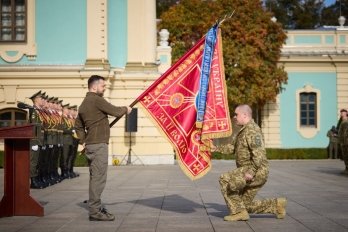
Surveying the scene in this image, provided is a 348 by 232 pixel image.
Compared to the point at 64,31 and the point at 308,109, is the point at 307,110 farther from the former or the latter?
the point at 64,31

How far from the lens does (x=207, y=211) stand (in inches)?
418

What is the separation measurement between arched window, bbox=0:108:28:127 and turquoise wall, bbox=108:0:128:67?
4.35m

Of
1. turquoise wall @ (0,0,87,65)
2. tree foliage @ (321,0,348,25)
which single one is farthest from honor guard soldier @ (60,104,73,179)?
tree foliage @ (321,0,348,25)

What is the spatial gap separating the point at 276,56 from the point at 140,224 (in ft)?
112

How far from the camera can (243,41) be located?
4112cm

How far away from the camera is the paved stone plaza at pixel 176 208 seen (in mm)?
8844

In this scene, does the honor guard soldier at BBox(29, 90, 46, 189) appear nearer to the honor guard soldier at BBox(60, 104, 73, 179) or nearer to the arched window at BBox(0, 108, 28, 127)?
the honor guard soldier at BBox(60, 104, 73, 179)

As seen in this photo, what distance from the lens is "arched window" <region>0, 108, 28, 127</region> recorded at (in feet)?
87.1

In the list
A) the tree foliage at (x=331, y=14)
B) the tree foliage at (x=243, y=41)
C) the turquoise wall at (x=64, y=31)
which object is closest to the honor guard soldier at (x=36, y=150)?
the turquoise wall at (x=64, y=31)

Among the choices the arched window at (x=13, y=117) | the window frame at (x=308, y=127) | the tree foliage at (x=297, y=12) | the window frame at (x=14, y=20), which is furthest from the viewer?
the tree foliage at (x=297, y=12)

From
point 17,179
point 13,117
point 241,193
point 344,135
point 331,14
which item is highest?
point 331,14

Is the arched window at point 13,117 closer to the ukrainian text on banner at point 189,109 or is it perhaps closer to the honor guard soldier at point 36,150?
the honor guard soldier at point 36,150

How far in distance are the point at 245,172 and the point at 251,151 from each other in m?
0.31

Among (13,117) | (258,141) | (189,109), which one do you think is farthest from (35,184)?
A: (13,117)
